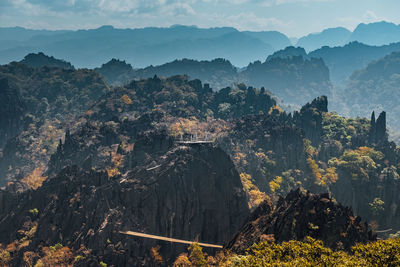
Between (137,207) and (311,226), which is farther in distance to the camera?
(137,207)

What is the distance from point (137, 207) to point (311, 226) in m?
48.8

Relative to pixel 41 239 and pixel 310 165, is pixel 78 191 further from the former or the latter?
pixel 310 165

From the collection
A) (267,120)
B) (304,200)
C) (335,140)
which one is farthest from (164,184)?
(335,140)

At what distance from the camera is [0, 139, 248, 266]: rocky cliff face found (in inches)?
3935

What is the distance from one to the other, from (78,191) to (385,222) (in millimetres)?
96096

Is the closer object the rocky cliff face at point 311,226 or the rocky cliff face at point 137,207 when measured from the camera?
the rocky cliff face at point 311,226

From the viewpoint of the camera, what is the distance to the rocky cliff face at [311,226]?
7512 centimetres

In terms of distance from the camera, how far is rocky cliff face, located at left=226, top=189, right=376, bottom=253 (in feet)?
246

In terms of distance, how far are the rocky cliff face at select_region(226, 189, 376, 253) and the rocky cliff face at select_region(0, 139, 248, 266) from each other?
26.8 m

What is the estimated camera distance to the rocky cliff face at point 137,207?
9994cm

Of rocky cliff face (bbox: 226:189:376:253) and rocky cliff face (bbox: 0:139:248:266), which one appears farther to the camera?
rocky cliff face (bbox: 0:139:248:266)

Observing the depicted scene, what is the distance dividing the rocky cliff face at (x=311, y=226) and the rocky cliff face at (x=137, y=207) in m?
26.8

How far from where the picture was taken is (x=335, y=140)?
195 meters

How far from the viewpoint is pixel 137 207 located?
108m
